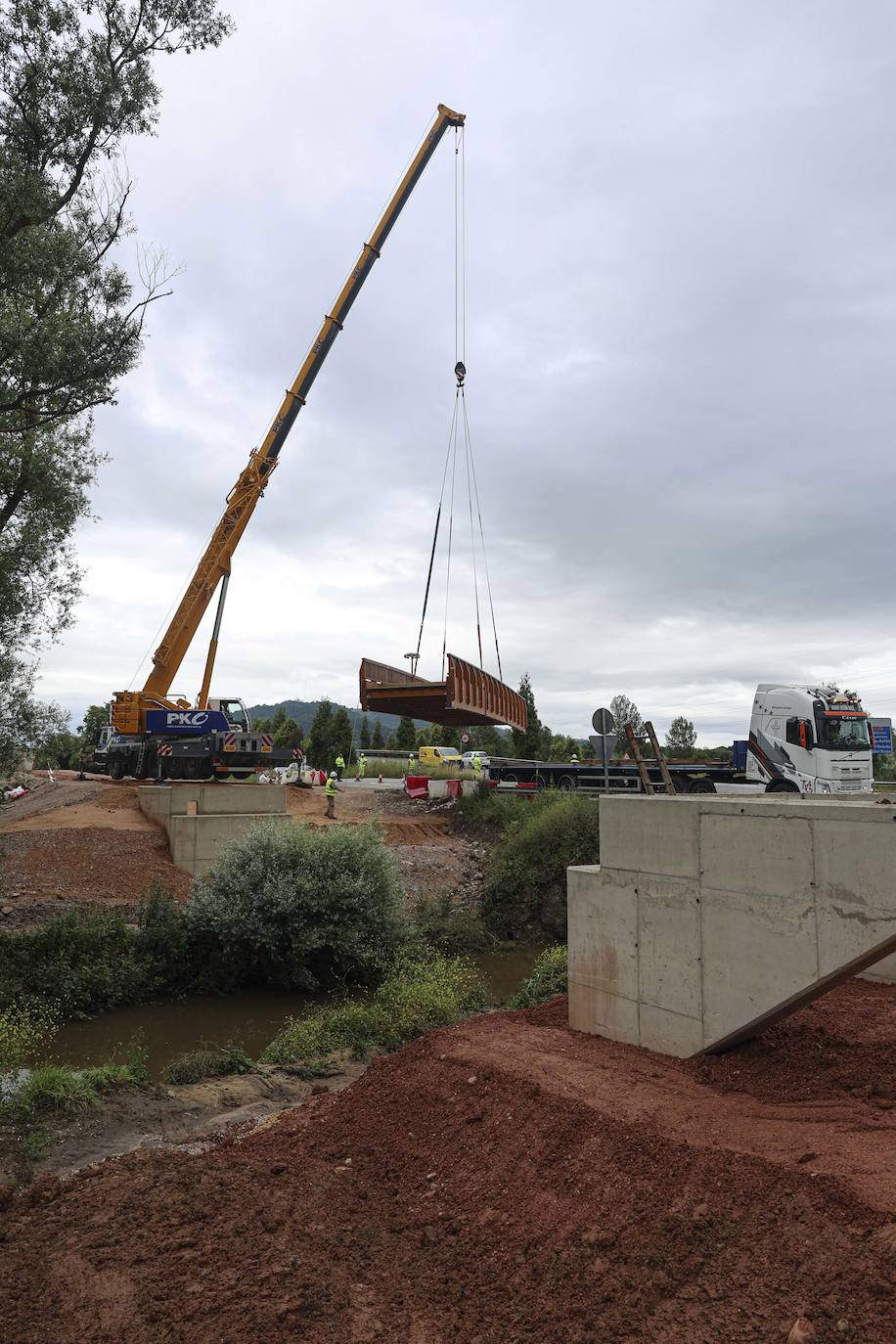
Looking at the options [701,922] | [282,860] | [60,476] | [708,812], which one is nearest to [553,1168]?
[701,922]

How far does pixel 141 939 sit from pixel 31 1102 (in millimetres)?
6545

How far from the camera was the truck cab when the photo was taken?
1941 centimetres

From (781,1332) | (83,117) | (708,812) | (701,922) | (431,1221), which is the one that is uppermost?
(83,117)

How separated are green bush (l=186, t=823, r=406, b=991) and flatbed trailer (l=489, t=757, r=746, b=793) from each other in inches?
367

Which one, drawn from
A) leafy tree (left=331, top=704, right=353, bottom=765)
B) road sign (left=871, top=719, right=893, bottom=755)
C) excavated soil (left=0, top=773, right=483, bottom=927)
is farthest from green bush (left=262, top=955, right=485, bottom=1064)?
leafy tree (left=331, top=704, right=353, bottom=765)

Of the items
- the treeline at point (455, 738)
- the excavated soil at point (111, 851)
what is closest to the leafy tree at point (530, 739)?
the treeline at point (455, 738)

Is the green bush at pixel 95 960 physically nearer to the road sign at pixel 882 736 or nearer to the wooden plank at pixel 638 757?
the wooden plank at pixel 638 757

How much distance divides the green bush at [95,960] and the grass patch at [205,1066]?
3.83 m

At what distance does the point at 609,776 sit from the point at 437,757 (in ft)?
68.0

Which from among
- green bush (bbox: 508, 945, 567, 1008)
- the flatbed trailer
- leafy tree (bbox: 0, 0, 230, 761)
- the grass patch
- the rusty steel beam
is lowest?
the grass patch

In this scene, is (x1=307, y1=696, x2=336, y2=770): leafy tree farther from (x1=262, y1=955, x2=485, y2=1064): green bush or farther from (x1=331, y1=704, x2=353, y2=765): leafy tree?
(x1=262, y1=955, x2=485, y2=1064): green bush

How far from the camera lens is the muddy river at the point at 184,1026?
11328 mm

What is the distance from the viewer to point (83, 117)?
8492 mm

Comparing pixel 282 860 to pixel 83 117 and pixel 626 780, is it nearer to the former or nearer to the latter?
pixel 83 117
